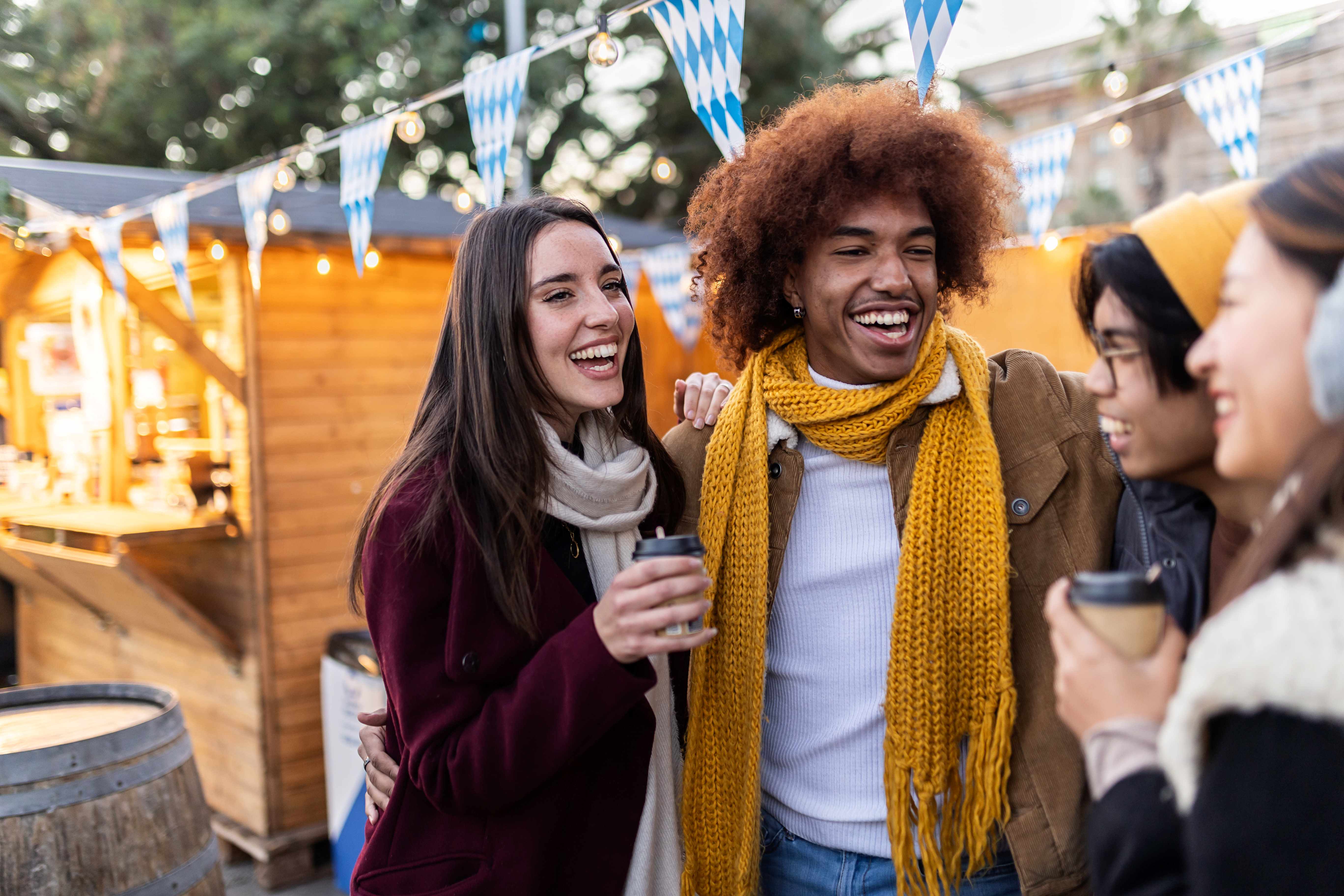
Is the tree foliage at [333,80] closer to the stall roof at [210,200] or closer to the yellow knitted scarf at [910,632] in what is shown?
the stall roof at [210,200]

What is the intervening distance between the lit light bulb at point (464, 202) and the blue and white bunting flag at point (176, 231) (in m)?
1.81

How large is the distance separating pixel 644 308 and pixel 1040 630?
247 inches

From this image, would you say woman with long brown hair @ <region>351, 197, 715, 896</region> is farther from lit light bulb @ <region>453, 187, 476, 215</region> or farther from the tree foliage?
the tree foliage

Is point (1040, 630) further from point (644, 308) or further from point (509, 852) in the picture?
point (644, 308)

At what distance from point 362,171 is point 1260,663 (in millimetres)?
3440

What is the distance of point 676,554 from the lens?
1.39 m

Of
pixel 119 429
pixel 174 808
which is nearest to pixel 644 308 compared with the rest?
pixel 119 429

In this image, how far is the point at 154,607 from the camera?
4.77 metres

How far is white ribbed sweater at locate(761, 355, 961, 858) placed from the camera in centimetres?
175

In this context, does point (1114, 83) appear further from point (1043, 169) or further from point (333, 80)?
point (333, 80)

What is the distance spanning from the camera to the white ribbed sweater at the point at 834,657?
1749 millimetres

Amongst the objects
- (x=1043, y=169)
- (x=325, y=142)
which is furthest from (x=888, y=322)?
(x=1043, y=169)

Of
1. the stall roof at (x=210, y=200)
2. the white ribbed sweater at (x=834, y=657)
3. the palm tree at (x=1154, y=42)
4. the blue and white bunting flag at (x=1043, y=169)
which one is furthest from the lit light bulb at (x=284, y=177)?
the palm tree at (x=1154, y=42)

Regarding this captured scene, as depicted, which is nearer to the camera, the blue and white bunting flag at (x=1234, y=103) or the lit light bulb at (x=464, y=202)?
the blue and white bunting flag at (x=1234, y=103)
